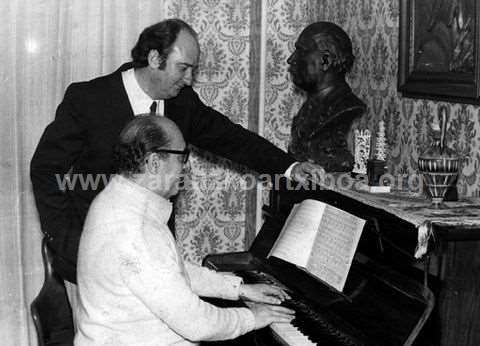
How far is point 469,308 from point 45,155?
72.2 inches

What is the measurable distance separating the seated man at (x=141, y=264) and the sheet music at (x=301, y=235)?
0.44 metres

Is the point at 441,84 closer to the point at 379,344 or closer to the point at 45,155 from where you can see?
the point at 379,344

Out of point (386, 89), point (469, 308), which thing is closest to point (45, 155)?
point (386, 89)

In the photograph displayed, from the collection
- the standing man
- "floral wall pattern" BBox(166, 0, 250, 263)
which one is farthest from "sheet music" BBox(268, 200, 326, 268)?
"floral wall pattern" BBox(166, 0, 250, 263)

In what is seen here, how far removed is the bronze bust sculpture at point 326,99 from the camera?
9.90ft

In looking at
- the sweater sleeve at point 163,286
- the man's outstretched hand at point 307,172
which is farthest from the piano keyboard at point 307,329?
the man's outstretched hand at point 307,172

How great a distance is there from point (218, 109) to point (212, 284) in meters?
1.96

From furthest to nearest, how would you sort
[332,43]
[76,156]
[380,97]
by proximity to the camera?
[380,97] < [332,43] < [76,156]

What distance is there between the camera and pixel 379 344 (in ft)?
6.71

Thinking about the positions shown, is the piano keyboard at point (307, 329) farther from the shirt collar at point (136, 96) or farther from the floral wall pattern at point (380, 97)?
the shirt collar at point (136, 96)

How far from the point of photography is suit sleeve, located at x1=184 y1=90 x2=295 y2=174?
322cm

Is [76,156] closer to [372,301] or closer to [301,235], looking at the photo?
[301,235]

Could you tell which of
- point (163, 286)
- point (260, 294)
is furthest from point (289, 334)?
point (163, 286)

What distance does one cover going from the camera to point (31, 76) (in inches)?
149
